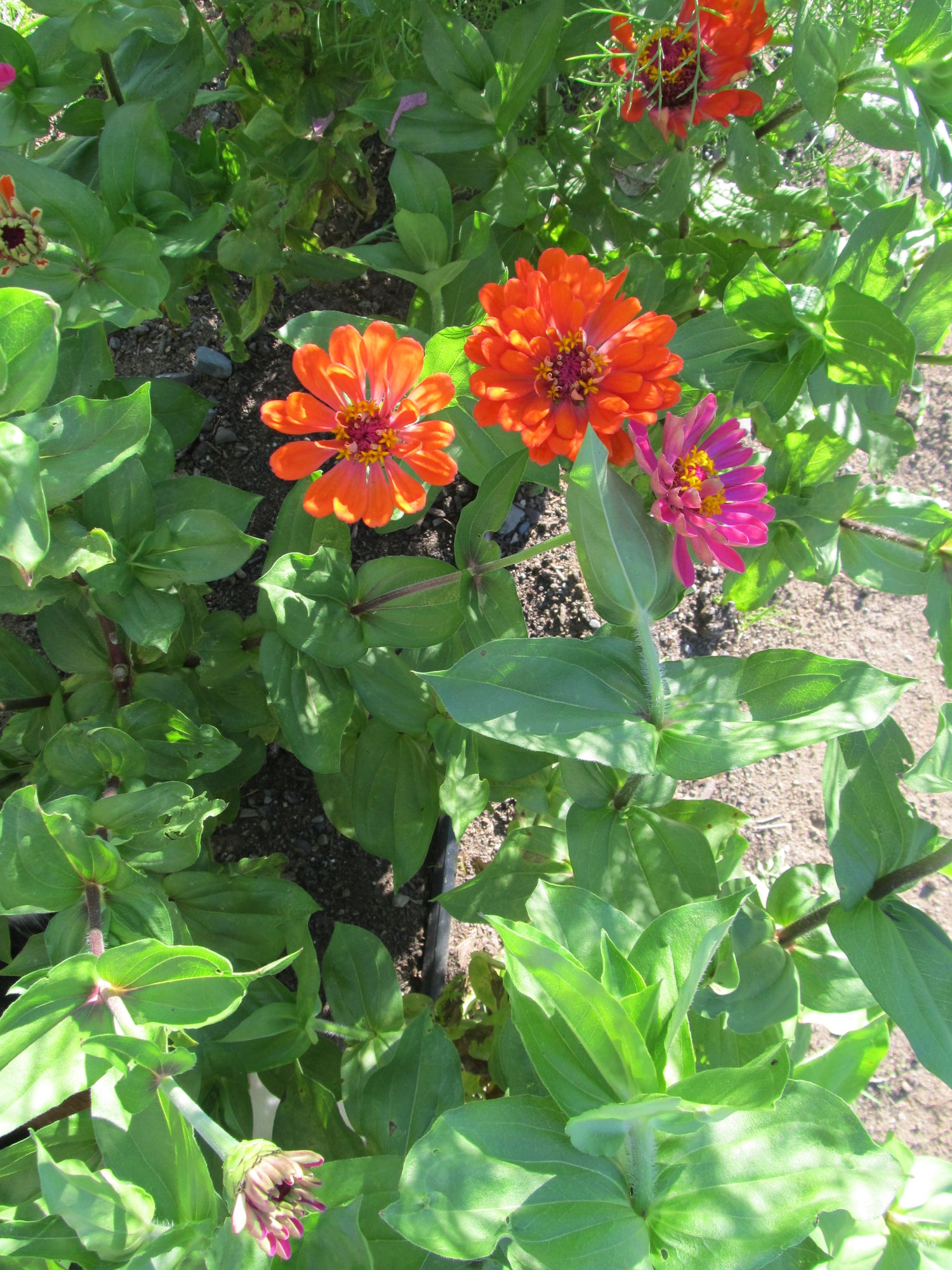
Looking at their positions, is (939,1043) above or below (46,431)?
below

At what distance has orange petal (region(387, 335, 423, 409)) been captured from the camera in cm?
95

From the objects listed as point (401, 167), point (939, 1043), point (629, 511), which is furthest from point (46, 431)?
point (939, 1043)

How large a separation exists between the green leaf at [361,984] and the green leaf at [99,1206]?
551mm

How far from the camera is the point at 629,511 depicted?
0.86 meters

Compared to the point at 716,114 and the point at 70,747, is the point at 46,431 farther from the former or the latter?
the point at 716,114

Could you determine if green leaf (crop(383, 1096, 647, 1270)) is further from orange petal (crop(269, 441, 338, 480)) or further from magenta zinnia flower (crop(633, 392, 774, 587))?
orange petal (crop(269, 441, 338, 480))

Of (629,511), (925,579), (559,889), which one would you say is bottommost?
(925,579)

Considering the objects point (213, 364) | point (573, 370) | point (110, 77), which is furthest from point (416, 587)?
point (213, 364)

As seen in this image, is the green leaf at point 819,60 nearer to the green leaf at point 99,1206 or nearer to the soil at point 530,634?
the soil at point 530,634

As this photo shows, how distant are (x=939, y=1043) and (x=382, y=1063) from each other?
65cm

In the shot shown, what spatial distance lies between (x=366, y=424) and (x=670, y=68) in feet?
2.44

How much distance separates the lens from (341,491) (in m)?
1.00

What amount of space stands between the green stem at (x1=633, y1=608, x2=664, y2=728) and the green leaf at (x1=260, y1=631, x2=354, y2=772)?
499 mm

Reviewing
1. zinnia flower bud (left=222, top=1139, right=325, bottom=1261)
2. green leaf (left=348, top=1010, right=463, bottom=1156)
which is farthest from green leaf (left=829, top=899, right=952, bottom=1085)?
zinnia flower bud (left=222, top=1139, right=325, bottom=1261)
